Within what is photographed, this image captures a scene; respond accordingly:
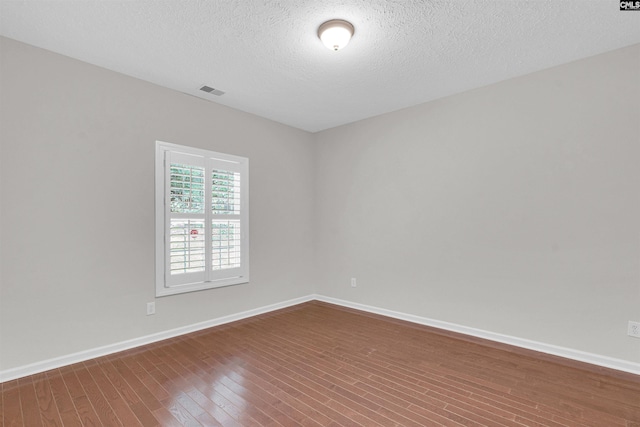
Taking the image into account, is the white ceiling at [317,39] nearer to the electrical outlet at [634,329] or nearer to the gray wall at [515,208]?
the gray wall at [515,208]

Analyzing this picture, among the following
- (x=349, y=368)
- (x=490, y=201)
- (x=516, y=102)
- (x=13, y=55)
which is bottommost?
(x=349, y=368)

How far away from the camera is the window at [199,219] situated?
133 inches

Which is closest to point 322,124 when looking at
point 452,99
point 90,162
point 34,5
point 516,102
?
point 452,99

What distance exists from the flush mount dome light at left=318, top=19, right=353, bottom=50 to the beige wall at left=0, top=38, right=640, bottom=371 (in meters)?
1.88

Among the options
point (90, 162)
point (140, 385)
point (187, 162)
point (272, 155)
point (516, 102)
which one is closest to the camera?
point (140, 385)

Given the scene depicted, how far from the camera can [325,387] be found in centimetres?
237

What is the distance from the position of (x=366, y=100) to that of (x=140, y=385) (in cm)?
369

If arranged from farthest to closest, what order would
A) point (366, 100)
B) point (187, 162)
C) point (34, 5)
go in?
point (366, 100) < point (187, 162) < point (34, 5)

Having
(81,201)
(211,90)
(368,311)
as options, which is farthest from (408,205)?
(81,201)

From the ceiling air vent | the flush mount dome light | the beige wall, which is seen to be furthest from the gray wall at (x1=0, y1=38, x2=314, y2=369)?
the flush mount dome light

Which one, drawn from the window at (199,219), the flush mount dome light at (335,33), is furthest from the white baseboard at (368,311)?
the flush mount dome light at (335,33)

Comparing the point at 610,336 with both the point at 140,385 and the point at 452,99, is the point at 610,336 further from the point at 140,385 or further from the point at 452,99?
the point at 140,385

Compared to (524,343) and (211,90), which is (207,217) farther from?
(524,343)

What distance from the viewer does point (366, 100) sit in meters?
3.83
